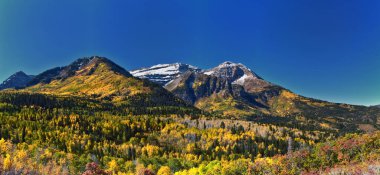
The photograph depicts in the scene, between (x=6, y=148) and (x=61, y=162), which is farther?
(x=6, y=148)

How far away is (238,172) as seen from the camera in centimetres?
6681

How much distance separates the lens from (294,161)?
200 feet

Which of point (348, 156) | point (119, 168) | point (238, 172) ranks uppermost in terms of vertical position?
point (348, 156)

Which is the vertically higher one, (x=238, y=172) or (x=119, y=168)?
(x=238, y=172)

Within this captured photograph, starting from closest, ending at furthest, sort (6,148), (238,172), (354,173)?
(354,173)
(238,172)
(6,148)

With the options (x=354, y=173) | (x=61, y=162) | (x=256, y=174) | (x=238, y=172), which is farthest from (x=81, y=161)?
(x=354, y=173)

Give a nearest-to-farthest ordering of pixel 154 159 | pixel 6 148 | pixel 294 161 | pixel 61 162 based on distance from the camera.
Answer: pixel 294 161 → pixel 61 162 → pixel 6 148 → pixel 154 159

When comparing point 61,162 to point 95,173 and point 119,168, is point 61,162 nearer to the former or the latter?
point 119,168

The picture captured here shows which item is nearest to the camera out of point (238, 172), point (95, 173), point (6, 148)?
point (95, 173)

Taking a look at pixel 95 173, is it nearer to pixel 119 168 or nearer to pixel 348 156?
pixel 348 156

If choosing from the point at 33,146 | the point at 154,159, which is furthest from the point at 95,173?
the point at 33,146

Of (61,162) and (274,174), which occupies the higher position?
(274,174)

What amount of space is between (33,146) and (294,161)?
17776 centimetres

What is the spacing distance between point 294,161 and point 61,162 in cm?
12403
